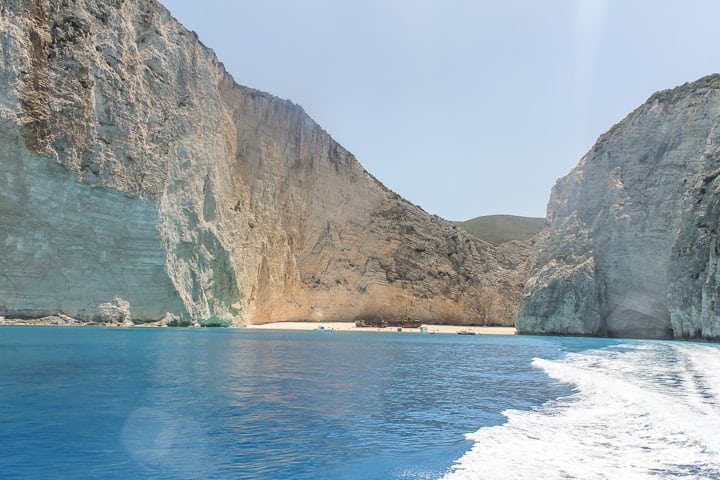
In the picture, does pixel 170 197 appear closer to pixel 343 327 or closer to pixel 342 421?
pixel 343 327

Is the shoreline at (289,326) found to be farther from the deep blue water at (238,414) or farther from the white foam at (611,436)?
the white foam at (611,436)

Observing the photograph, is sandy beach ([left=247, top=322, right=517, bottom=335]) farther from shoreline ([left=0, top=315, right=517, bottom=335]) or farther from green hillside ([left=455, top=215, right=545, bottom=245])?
green hillside ([left=455, top=215, right=545, bottom=245])

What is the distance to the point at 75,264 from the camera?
123 ft

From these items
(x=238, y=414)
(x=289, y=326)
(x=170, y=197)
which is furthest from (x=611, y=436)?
(x=289, y=326)

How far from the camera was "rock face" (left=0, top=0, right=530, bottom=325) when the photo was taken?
118 ft

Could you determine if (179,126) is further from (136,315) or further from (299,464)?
(299,464)

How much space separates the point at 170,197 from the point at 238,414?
36.9 m

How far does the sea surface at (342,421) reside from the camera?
753 cm

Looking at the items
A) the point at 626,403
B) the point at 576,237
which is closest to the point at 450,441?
the point at 626,403

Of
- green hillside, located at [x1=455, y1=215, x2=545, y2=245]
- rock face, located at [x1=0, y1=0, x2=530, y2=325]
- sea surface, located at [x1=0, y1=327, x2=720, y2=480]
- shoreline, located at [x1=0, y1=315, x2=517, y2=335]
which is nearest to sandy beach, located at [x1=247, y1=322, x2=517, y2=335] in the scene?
shoreline, located at [x1=0, y1=315, x2=517, y2=335]

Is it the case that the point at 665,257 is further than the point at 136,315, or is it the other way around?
the point at 665,257

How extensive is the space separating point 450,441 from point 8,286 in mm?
34479

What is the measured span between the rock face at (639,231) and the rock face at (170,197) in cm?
2067

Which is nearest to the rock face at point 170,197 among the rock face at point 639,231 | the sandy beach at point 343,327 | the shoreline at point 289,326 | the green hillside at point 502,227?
the shoreline at point 289,326
